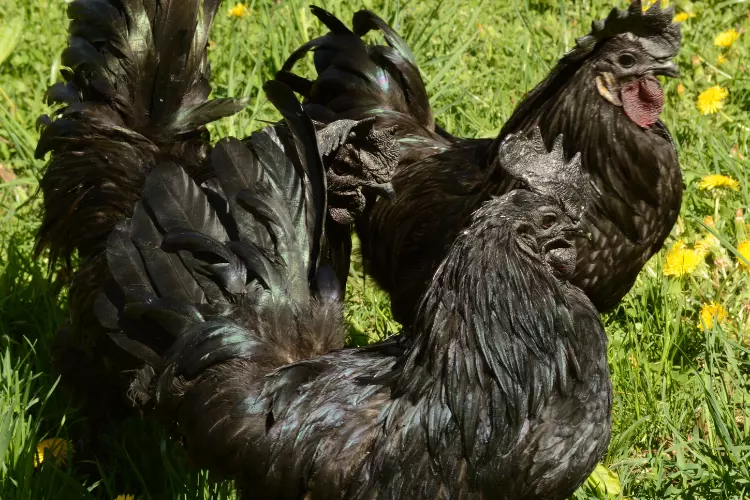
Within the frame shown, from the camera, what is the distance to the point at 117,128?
366cm

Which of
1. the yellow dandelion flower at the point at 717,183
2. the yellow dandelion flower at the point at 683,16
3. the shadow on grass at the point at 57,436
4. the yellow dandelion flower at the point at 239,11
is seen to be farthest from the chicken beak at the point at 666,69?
the yellow dandelion flower at the point at 239,11

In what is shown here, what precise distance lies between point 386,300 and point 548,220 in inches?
83.0

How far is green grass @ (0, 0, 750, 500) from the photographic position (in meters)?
3.80

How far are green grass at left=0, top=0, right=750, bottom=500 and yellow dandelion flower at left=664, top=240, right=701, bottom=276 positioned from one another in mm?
125

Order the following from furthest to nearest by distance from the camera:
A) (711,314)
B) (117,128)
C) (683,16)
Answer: (683,16), (711,314), (117,128)

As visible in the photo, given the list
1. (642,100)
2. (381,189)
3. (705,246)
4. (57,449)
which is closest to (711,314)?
(705,246)

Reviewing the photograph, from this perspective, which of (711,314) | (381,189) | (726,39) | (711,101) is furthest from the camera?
(726,39)

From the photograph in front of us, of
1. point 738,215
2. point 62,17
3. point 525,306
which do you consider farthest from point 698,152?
point 62,17

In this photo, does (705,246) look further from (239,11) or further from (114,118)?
(239,11)

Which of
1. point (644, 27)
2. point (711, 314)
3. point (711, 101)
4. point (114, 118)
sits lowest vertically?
point (711, 314)

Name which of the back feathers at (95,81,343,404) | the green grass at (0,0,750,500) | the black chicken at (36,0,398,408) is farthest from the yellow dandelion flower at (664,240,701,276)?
the back feathers at (95,81,343,404)

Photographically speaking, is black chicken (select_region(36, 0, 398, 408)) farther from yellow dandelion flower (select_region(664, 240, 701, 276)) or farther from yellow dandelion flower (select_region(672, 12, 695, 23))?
yellow dandelion flower (select_region(672, 12, 695, 23))

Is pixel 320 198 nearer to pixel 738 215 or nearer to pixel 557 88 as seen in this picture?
pixel 557 88

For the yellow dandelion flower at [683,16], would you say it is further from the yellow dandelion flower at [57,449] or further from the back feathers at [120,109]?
the yellow dandelion flower at [57,449]
